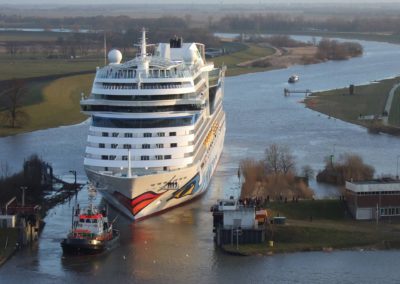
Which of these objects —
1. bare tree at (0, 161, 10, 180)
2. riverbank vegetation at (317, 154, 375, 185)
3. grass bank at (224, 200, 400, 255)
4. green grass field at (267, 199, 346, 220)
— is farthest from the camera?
bare tree at (0, 161, 10, 180)

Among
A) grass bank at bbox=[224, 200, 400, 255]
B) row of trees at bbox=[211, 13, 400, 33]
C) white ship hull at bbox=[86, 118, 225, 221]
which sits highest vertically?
white ship hull at bbox=[86, 118, 225, 221]

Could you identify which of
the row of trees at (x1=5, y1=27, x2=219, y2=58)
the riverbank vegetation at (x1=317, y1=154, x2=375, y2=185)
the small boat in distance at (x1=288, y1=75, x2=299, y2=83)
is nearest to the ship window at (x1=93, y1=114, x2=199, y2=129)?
the riverbank vegetation at (x1=317, y1=154, x2=375, y2=185)

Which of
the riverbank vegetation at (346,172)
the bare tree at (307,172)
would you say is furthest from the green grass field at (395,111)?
the riverbank vegetation at (346,172)

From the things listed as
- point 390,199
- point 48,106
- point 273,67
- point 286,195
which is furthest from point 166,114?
point 273,67

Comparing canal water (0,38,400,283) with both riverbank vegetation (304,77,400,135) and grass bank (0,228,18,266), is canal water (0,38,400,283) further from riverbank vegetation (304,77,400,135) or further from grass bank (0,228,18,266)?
riverbank vegetation (304,77,400,135)

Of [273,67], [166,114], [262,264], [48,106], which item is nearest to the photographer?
[262,264]

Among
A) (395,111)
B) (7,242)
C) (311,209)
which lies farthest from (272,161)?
(395,111)

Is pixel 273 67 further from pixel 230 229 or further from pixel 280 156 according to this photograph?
pixel 230 229
